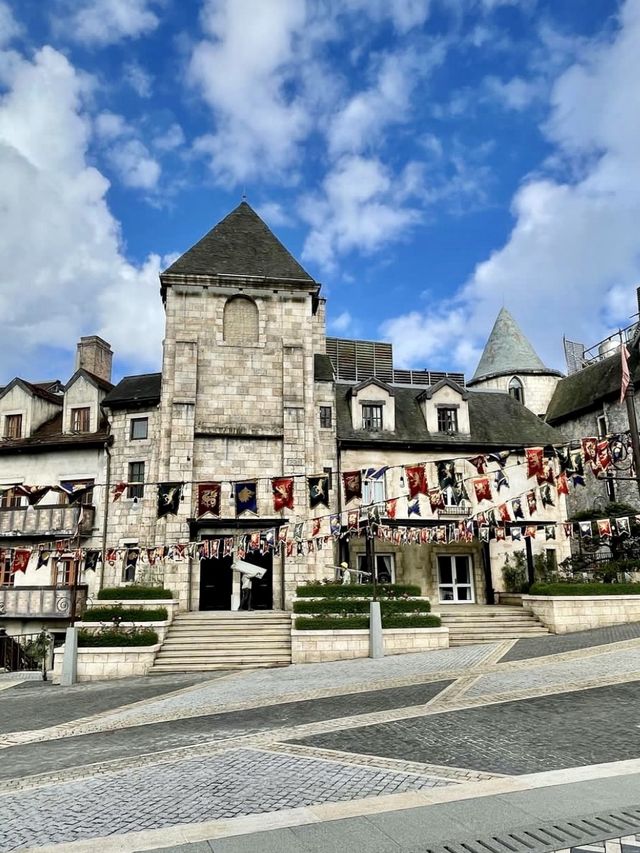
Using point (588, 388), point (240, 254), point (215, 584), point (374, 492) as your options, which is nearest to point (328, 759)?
point (215, 584)

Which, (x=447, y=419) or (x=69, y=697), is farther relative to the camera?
(x=447, y=419)

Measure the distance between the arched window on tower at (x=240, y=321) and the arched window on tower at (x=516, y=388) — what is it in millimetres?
20071

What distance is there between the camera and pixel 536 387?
1577 inches

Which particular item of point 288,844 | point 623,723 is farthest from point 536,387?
point 288,844

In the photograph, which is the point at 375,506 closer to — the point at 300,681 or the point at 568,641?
the point at 300,681

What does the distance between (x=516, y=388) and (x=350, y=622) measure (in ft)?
86.0

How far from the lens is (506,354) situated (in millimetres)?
41844

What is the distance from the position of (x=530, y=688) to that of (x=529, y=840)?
748 centimetres

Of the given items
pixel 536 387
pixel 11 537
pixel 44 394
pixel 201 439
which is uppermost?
pixel 536 387

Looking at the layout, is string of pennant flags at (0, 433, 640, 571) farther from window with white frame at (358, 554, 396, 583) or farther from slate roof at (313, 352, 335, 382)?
slate roof at (313, 352, 335, 382)

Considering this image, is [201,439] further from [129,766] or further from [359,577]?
[129,766]

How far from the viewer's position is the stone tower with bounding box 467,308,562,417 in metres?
40.0

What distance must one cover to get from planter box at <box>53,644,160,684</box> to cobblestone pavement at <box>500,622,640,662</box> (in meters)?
10.1

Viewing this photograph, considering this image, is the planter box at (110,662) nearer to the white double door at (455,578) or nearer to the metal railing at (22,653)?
the metal railing at (22,653)
